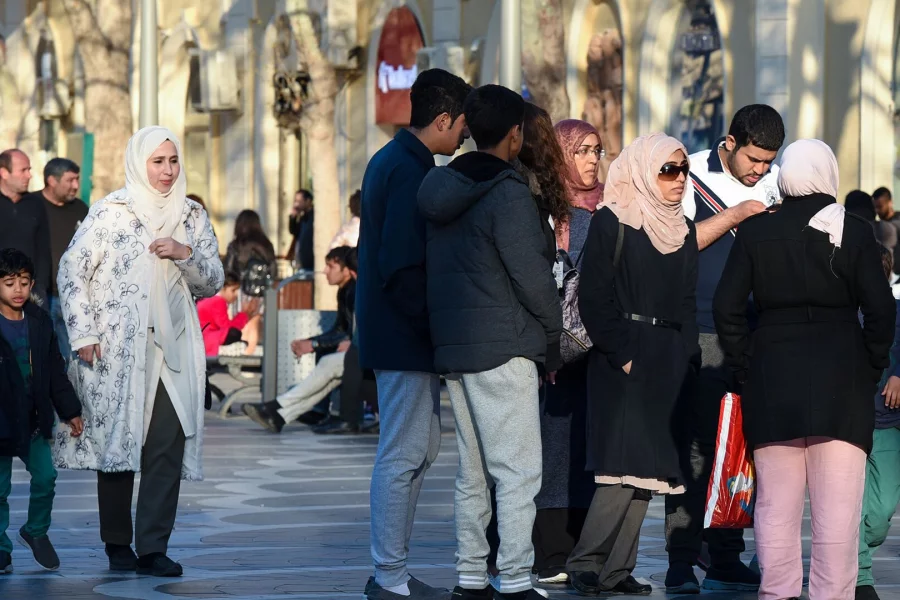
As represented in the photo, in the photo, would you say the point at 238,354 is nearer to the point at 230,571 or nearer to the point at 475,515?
the point at 230,571

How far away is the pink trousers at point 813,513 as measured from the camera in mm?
7688

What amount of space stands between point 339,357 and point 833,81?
254 inches

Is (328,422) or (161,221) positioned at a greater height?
(161,221)

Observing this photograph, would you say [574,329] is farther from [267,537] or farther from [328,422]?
[328,422]

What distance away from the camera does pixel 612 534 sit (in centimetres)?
862

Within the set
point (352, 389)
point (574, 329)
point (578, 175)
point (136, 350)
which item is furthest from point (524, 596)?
point (352, 389)

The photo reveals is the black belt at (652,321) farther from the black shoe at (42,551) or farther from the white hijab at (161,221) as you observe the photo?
the black shoe at (42,551)

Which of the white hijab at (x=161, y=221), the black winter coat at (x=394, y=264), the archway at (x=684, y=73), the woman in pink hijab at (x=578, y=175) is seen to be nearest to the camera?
the black winter coat at (x=394, y=264)

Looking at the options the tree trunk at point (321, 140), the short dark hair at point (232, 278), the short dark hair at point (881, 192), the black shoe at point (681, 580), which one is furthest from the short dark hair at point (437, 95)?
the tree trunk at point (321, 140)

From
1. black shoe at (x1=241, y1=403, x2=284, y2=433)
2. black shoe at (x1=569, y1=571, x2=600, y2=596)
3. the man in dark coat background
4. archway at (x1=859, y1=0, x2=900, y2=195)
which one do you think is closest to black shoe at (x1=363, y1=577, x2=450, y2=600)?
the man in dark coat background

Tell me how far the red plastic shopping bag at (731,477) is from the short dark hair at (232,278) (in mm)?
14240

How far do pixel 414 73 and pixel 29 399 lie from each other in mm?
19582

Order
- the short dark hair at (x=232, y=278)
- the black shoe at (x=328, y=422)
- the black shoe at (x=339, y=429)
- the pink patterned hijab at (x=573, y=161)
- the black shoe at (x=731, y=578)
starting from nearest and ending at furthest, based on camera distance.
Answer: the black shoe at (x=731, y=578) → the pink patterned hijab at (x=573, y=161) → the black shoe at (x=339, y=429) → the black shoe at (x=328, y=422) → the short dark hair at (x=232, y=278)

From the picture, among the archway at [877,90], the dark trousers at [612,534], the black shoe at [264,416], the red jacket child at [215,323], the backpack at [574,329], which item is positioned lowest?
the black shoe at [264,416]
